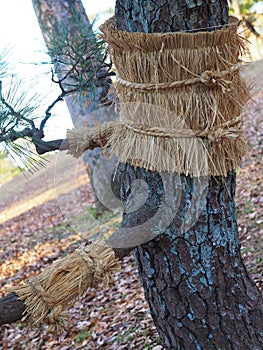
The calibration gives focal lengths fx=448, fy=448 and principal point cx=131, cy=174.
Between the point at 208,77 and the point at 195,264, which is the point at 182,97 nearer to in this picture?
the point at 208,77

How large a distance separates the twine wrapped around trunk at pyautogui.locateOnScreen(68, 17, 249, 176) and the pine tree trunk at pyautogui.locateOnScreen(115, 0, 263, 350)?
7cm

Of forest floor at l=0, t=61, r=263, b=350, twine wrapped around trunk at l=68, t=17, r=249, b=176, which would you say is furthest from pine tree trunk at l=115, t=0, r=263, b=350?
forest floor at l=0, t=61, r=263, b=350

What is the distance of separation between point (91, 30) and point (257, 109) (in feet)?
13.7

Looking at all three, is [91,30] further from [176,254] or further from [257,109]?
[257,109]

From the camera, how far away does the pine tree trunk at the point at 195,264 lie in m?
1.24

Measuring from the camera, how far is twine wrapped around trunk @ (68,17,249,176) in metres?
1.12

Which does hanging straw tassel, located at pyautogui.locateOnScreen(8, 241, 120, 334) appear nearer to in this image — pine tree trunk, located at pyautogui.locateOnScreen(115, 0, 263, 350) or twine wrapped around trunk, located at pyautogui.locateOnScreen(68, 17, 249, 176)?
pine tree trunk, located at pyautogui.locateOnScreen(115, 0, 263, 350)

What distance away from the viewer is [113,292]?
254 cm

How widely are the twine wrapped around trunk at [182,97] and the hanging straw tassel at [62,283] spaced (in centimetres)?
28

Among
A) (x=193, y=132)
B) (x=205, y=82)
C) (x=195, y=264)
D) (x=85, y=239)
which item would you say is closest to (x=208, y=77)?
(x=205, y=82)

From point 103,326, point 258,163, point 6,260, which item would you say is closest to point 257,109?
point 258,163

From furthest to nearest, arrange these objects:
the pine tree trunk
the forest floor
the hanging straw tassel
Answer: the forest floor
the pine tree trunk
the hanging straw tassel

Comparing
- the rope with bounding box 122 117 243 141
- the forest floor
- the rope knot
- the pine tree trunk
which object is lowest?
the forest floor

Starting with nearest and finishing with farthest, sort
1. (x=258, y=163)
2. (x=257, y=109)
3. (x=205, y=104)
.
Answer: (x=205, y=104) → (x=258, y=163) → (x=257, y=109)
